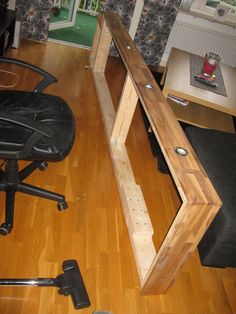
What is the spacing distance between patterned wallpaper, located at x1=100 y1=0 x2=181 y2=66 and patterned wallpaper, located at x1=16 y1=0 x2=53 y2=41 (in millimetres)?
695

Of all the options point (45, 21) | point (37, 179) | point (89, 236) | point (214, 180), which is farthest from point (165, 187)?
point (45, 21)

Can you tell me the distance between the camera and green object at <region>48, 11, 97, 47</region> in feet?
14.4

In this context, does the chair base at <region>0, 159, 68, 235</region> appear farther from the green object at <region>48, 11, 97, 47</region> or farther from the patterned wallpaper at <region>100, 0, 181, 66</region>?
the green object at <region>48, 11, 97, 47</region>

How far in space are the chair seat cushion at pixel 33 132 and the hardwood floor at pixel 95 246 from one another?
0.48 metres

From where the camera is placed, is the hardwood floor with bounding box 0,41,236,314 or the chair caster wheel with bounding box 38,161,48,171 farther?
the chair caster wheel with bounding box 38,161,48,171

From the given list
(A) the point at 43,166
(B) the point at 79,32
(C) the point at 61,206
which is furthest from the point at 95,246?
(B) the point at 79,32

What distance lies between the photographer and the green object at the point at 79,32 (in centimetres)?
439

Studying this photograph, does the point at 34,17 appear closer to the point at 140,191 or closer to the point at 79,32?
the point at 79,32

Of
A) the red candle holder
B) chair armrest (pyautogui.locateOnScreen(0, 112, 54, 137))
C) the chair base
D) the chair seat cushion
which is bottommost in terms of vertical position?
the chair base

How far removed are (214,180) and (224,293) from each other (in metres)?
0.61

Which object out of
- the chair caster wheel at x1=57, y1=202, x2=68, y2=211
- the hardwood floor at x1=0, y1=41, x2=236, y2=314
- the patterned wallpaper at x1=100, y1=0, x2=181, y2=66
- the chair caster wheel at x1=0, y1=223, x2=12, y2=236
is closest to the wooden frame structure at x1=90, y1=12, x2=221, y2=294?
the hardwood floor at x1=0, y1=41, x2=236, y2=314

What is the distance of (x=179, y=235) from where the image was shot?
126 cm

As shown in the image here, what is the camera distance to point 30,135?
146 centimetres

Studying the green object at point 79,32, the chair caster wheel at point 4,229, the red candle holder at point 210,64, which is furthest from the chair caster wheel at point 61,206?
the green object at point 79,32
